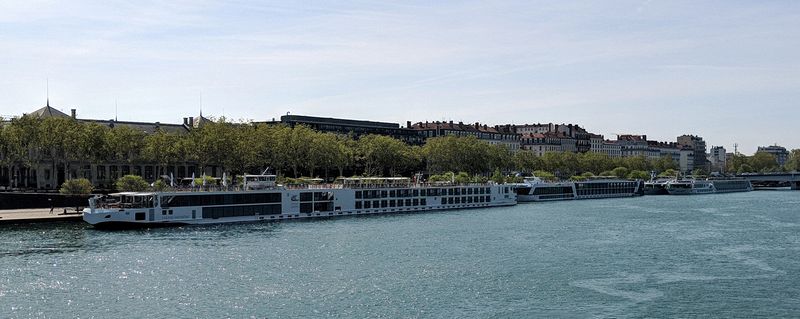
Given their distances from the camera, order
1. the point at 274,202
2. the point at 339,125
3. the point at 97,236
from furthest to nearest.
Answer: the point at 339,125
the point at 274,202
the point at 97,236

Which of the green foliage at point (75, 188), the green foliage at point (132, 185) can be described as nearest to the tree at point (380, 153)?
the green foliage at point (132, 185)

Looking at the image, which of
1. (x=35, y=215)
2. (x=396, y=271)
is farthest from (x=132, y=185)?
(x=396, y=271)

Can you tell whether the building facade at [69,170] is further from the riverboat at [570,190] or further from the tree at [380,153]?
the riverboat at [570,190]

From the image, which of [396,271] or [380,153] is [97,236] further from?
[380,153]

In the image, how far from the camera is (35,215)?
84.8m

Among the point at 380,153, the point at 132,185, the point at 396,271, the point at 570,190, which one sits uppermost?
the point at 380,153

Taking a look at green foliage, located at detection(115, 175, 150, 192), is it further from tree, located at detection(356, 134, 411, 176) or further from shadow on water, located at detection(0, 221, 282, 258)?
tree, located at detection(356, 134, 411, 176)

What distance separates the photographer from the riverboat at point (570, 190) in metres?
145

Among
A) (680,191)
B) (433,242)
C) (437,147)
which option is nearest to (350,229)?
(433,242)

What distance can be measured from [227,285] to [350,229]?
31358mm

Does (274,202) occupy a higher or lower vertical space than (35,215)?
higher

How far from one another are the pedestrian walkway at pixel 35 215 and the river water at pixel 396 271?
233 cm

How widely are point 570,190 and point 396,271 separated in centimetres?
10216

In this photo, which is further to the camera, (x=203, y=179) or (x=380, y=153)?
(x=380, y=153)
